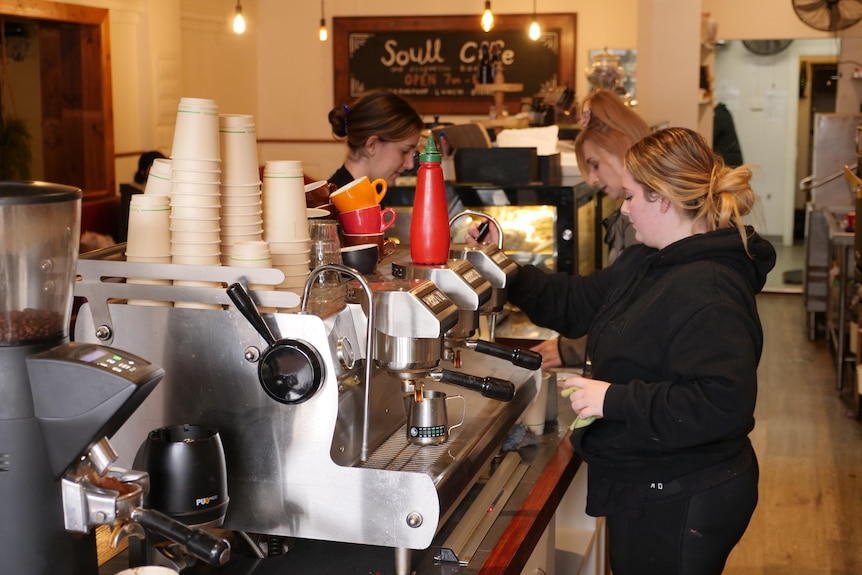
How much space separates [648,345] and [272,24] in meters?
9.47

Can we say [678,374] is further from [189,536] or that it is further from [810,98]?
[810,98]

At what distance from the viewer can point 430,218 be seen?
210 centimetres

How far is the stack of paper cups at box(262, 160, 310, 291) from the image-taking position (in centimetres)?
191

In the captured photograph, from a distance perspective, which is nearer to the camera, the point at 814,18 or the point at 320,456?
the point at 320,456

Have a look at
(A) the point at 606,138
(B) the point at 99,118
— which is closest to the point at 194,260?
(A) the point at 606,138

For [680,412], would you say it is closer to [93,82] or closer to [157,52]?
[93,82]

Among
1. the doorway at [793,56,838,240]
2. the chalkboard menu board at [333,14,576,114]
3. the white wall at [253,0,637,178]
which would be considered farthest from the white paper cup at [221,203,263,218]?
the doorway at [793,56,838,240]

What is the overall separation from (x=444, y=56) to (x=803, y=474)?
6.59 m

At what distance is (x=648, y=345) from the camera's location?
2213 millimetres

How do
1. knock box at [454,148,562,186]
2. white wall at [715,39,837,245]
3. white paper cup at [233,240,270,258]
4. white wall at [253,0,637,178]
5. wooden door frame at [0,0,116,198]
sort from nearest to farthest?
white paper cup at [233,240,270,258] → knock box at [454,148,562,186] → wooden door frame at [0,0,116,198] → white wall at [715,39,837,245] → white wall at [253,0,637,178]

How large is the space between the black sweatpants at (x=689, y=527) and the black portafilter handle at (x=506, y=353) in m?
0.42


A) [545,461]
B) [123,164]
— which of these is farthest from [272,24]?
[545,461]

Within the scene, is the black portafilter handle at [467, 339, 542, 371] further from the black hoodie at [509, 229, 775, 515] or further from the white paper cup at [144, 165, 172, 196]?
the white paper cup at [144, 165, 172, 196]

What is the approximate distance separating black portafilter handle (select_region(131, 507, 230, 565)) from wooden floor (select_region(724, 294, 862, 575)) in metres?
3.21
